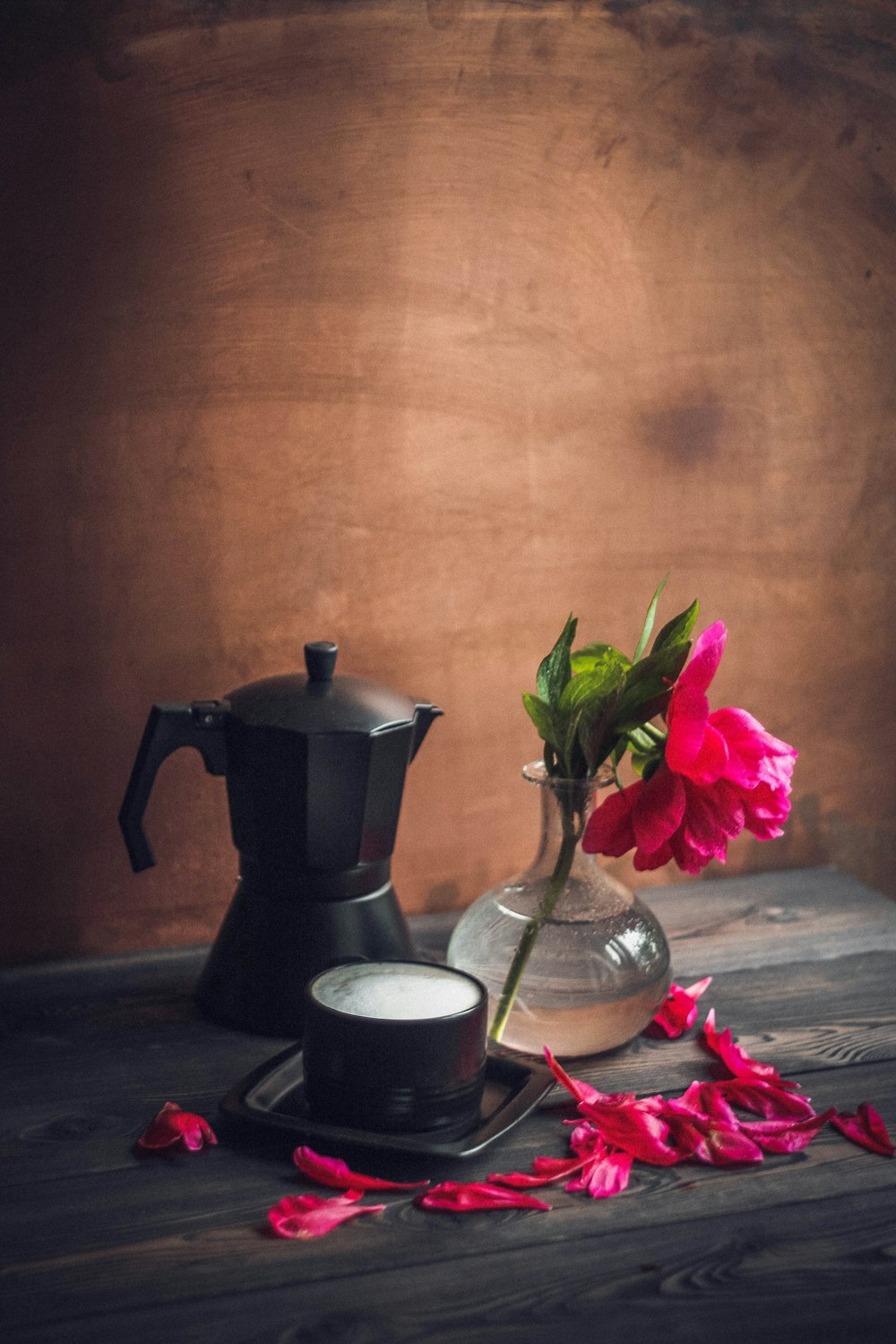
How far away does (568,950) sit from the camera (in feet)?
2.80

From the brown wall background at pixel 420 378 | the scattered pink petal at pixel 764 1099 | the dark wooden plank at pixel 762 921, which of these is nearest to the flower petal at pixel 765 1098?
the scattered pink petal at pixel 764 1099

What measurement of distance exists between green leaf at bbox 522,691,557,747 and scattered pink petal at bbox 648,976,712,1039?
213 millimetres

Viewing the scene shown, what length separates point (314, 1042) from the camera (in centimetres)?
75

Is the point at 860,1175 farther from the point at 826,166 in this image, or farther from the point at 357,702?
the point at 826,166

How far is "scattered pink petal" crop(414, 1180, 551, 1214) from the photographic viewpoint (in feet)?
2.25

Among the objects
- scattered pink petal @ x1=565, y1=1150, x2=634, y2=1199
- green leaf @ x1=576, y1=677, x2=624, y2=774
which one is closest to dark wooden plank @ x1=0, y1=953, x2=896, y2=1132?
scattered pink petal @ x1=565, y1=1150, x2=634, y2=1199

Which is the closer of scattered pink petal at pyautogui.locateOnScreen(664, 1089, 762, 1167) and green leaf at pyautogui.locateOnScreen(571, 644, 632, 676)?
scattered pink petal at pyautogui.locateOnScreen(664, 1089, 762, 1167)

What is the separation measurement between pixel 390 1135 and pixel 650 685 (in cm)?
32

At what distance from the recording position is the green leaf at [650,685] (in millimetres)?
805

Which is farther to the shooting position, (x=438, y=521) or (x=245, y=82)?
(x=438, y=521)

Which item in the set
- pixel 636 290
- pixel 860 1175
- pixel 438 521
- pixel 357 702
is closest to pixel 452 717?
pixel 438 521

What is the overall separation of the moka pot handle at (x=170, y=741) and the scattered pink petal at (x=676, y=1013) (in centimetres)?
37

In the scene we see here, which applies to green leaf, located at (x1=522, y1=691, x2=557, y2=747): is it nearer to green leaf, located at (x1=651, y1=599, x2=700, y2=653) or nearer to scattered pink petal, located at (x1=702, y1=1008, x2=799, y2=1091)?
green leaf, located at (x1=651, y1=599, x2=700, y2=653)

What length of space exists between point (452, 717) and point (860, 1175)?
22.2 inches
